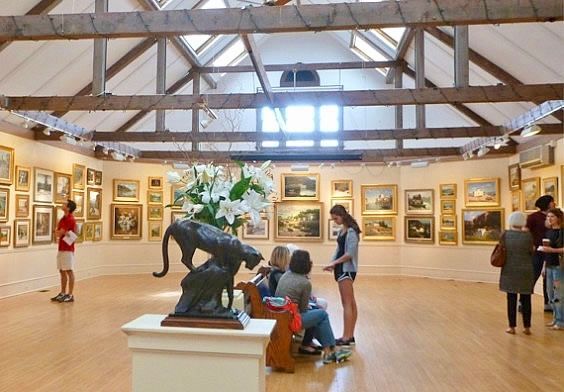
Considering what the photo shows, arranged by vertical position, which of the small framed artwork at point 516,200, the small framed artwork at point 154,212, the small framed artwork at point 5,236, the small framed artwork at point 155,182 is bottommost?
the small framed artwork at point 5,236

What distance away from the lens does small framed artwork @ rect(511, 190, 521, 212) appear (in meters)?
10.3

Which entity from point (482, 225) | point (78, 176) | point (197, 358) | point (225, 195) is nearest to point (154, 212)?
point (78, 176)

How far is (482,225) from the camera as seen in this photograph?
11273 mm

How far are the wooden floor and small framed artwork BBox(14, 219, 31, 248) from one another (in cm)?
97

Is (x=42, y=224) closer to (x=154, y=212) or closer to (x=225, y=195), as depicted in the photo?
(x=154, y=212)

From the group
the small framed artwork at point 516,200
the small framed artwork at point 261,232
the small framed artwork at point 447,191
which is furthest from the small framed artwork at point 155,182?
the small framed artwork at point 516,200

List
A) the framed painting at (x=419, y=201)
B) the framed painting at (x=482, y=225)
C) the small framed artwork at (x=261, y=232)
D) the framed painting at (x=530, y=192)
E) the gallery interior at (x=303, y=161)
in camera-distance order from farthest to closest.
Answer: the small framed artwork at (x=261, y=232)
the framed painting at (x=419, y=201)
the framed painting at (x=482, y=225)
the framed painting at (x=530, y=192)
the gallery interior at (x=303, y=161)

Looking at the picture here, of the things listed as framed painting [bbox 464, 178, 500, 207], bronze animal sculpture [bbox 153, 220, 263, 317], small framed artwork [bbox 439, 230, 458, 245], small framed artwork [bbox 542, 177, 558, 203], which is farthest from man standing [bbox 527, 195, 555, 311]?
bronze animal sculpture [bbox 153, 220, 263, 317]

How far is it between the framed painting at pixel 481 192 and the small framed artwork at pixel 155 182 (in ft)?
25.9

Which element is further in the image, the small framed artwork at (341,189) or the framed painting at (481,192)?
the small framed artwork at (341,189)

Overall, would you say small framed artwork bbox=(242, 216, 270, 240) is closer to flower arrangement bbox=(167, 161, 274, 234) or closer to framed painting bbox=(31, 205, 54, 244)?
framed painting bbox=(31, 205, 54, 244)

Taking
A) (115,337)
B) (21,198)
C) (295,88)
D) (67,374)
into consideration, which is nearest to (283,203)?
(295,88)

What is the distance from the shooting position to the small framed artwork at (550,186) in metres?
8.68

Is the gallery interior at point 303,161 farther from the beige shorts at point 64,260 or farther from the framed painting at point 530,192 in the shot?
the beige shorts at point 64,260
